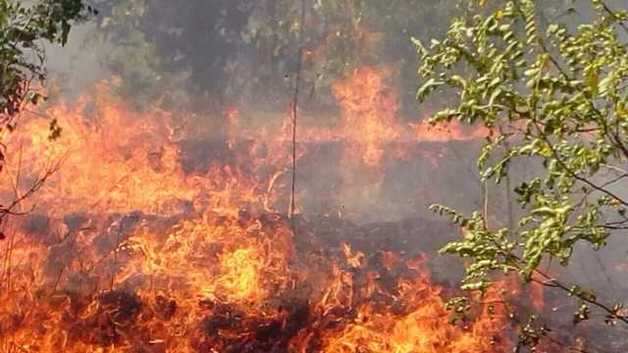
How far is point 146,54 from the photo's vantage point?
20.8 metres

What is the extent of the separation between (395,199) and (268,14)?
26.1ft

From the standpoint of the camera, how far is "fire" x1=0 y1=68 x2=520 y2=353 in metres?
8.59

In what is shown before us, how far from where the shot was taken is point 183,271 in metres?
11.0

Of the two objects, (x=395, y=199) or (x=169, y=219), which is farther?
(x=395, y=199)

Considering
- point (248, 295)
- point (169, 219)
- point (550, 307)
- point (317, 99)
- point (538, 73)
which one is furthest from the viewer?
point (317, 99)

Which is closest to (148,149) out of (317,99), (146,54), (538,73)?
(146,54)

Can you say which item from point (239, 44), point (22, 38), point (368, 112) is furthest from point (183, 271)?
point (239, 44)

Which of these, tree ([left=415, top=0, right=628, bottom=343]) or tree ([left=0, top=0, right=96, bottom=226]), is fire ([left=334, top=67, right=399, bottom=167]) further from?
tree ([left=415, top=0, right=628, bottom=343])

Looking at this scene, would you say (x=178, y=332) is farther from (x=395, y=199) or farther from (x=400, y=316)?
(x=395, y=199)

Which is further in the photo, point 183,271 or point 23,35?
point 183,271

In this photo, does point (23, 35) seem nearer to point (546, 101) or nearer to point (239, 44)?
point (546, 101)

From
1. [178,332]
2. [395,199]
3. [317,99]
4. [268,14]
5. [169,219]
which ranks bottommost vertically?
[178,332]

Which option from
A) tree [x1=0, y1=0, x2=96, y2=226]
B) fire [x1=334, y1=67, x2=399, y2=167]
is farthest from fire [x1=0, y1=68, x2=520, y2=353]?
fire [x1=334, y1=67, x2=399, y2=167]

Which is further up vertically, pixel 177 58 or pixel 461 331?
pixel 177 58
